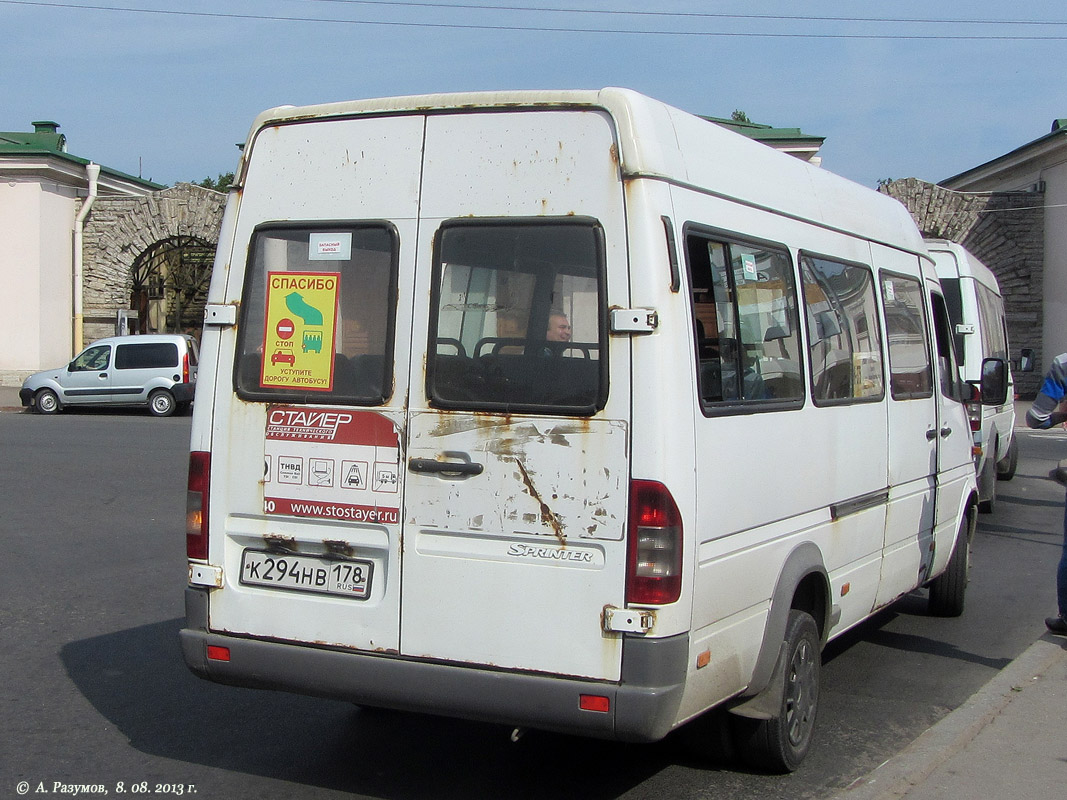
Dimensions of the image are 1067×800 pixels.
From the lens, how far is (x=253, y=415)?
415 centimetres

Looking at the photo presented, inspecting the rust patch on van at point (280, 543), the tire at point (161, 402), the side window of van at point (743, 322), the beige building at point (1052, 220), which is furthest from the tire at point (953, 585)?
the beige building at point (1052, 220)

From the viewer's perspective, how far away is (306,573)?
13.3 ft

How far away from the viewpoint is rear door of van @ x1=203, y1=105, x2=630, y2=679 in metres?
3.69

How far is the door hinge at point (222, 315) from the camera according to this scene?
4.23m

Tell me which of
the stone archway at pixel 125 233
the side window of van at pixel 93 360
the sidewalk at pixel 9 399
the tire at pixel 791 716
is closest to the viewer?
the tire at pixel 791 716

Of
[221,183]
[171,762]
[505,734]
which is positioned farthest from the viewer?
[221,183]

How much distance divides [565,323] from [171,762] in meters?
2.45

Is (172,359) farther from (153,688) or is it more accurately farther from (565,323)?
(565,323)

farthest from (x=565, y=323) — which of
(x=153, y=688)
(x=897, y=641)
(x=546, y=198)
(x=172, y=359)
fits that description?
(x=172, y=359)

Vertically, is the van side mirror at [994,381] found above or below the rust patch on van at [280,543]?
above

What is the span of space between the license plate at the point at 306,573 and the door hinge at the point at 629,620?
2.95ft

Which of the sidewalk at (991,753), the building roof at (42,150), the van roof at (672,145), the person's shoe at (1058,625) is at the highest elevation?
the building roof at (42,150)

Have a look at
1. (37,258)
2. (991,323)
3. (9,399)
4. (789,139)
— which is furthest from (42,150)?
(991,323)

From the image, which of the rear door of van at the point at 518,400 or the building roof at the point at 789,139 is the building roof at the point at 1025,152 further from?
the rear door of van at the point at 518,400
